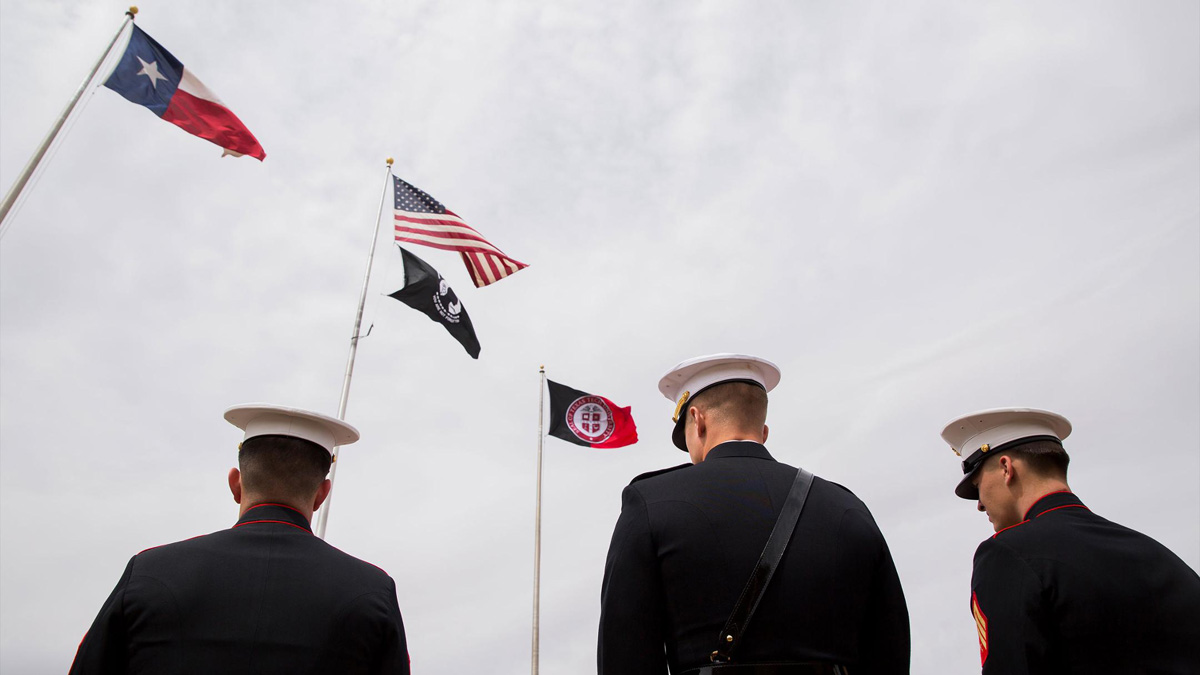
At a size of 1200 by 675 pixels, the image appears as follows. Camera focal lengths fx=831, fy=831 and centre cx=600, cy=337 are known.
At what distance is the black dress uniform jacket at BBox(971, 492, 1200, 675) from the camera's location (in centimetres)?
318

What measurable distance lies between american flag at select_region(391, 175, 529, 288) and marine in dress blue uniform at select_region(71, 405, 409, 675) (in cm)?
989

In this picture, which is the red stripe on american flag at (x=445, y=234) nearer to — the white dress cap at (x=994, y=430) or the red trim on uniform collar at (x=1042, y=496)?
the white dress cap at (x=994, y=430)

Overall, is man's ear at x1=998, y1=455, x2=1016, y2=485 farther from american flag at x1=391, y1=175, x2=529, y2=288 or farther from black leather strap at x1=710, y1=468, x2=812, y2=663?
american flag at x1=391, y1=175, x2=529, y2=288

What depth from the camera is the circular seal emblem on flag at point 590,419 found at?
18297mm

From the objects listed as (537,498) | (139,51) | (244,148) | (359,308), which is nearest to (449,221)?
(359,308)

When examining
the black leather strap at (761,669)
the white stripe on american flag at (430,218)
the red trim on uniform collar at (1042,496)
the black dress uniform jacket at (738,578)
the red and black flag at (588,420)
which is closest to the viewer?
the black leather strap at (761,669)

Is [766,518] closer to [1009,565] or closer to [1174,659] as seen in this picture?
[1009,565]

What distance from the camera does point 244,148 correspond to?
35.4 feet

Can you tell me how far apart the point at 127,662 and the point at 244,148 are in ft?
30.5

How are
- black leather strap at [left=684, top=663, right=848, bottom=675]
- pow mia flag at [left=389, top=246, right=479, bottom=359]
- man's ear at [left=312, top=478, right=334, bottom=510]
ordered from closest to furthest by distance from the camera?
black leather strap at [left=684, top=663, right=848, bottom=675] < man's ear at [left=312, top=478, right=334, bottom=510] < pow mia flag at [left=389, top=246, right=479, bottom=359]

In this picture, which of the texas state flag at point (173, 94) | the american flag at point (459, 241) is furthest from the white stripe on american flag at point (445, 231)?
the texas state flag at point (173, 94)

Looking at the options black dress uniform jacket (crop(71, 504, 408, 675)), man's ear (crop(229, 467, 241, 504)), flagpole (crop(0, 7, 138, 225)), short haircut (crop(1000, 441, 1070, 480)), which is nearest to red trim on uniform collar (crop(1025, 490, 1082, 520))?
short haircut (crop(1000, 441, 1070, 480))

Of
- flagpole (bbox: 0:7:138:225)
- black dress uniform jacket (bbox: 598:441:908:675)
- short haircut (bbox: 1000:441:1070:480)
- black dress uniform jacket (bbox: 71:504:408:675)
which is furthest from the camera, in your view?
flagpole (bbox: 0:7:138:225)

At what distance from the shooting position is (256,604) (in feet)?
9.47
